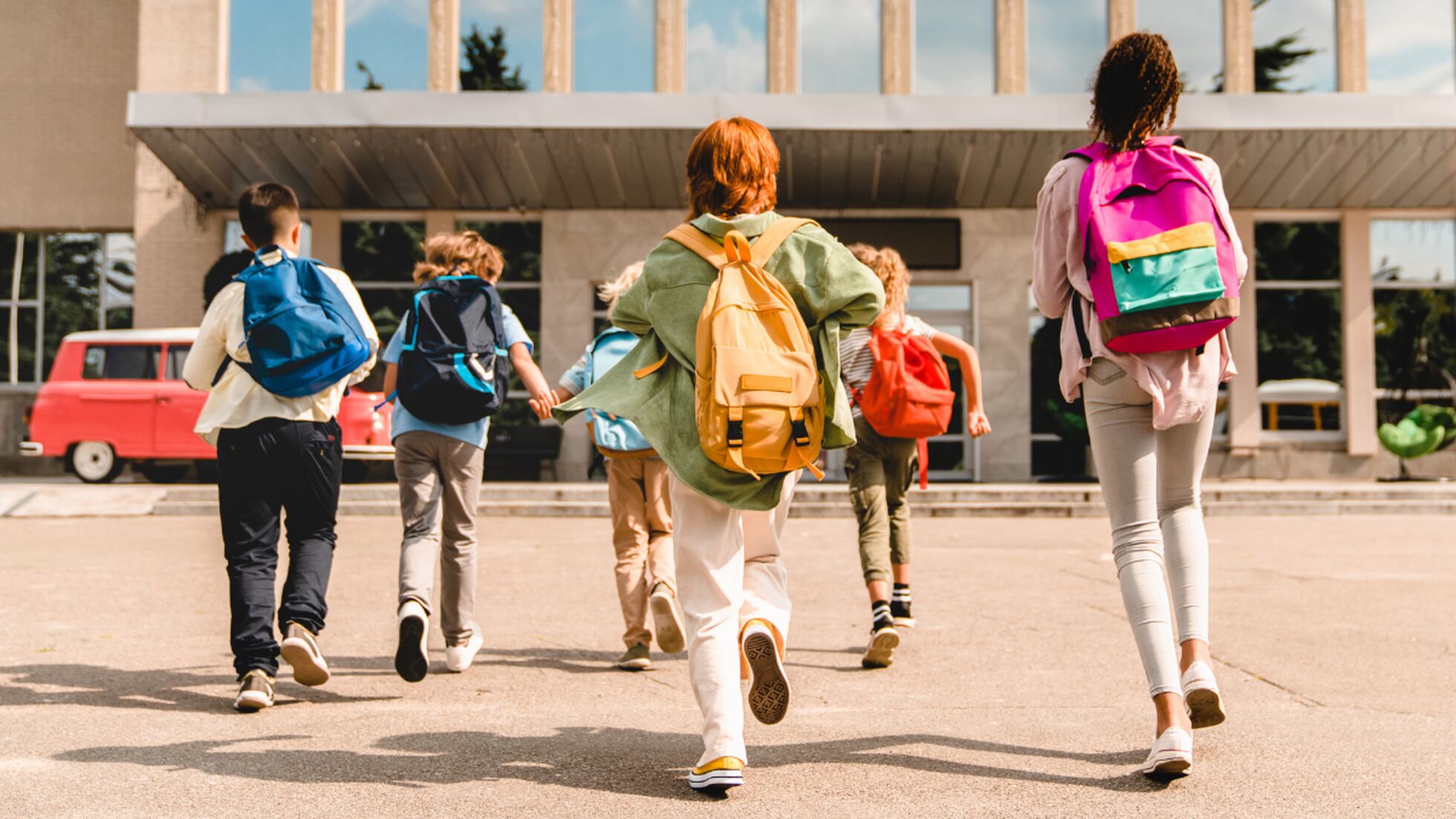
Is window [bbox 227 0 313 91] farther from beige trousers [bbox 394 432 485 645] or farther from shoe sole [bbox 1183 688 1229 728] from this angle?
shoe sole [bbox 1183 688 1229 728]

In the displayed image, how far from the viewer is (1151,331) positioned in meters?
3.46

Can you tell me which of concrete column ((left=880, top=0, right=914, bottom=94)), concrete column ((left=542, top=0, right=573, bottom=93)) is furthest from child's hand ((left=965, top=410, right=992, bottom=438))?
concrete column ((left=542, top=0, right=573, bottom=93))

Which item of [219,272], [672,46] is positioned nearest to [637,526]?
[672,46]

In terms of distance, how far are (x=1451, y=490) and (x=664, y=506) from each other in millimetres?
14022

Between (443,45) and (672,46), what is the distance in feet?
→ 11.4

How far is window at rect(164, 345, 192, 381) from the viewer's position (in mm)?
17188

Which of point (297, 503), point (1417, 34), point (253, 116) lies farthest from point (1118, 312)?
point (1417, 34)

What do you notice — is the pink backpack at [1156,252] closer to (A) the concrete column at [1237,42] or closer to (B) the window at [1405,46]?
(A) the concrete column at [1237,42]

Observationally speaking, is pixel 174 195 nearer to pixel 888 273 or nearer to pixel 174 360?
pixel 174 360

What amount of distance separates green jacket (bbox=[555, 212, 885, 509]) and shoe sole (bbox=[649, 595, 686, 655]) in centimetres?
127

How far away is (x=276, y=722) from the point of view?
14.1 feet

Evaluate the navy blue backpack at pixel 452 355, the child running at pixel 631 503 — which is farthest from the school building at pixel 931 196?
the navy blue backpack at pixel 452 355

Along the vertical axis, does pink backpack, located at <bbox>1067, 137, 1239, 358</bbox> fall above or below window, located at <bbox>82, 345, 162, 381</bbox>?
below

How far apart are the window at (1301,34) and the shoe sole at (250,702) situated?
19.9m
